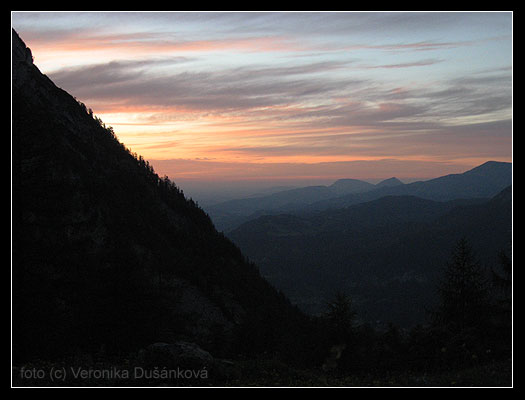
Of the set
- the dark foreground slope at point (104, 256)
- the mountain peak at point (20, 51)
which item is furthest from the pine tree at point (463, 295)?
the mountain peak at point (20, 51)

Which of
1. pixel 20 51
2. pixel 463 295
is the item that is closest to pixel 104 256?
pixel 463 295

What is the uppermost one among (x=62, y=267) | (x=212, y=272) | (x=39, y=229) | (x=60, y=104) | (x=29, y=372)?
(x=60, y=104)

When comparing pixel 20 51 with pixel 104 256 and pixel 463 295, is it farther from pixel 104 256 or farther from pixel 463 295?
pixel 463 295

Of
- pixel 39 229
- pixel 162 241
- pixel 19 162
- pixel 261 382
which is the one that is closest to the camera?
pixel 261 382

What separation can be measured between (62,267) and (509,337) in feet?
84.1

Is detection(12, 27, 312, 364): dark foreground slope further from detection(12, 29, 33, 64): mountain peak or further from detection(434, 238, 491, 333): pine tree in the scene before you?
detection(434, 238, 491, 333): pine tree

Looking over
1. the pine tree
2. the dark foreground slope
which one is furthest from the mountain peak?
the pine tree

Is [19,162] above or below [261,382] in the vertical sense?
above

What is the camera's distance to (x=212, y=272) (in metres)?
71.4

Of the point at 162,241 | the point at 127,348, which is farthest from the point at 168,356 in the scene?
the point at 162,241

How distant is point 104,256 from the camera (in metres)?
29.1

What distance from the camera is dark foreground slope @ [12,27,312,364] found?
2102 cm

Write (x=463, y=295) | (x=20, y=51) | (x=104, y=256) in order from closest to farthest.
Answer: (x=463, y=295)
(x=104, y=256)
(x=20, y=51)

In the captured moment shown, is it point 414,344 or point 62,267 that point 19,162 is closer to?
point 62,267
